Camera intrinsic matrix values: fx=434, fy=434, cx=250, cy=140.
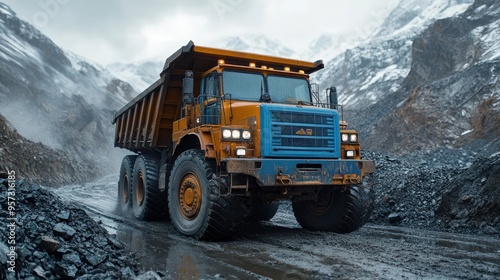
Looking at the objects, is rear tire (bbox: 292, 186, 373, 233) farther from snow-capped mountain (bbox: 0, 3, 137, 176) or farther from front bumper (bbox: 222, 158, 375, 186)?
snow-capped mountain (bbox: 0, 3, 137, 176)

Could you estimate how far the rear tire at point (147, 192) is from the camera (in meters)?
9.04

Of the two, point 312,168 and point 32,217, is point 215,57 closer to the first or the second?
point 312,168

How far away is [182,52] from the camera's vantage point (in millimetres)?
7539

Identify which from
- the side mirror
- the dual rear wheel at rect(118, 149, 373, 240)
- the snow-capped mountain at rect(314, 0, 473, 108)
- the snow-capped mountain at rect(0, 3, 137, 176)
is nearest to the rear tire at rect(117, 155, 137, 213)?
the dual rear wheel at rect(118, 149, 373, 240)

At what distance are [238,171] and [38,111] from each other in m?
31.7

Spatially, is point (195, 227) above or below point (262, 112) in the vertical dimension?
below

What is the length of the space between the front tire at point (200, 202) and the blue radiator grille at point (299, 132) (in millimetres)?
883

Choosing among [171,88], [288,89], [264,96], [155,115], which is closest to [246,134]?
[264,96]

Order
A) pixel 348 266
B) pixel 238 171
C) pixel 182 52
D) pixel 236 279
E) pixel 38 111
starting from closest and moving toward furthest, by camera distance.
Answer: pixel 236 279, pixel 348 266, pixel 238 171, pixel 182 52, pixel 38 111

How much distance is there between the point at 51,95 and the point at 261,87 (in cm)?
3638

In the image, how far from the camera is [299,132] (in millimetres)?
6477

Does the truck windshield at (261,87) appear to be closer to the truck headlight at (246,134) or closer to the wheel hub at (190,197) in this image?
the truck headlight at (246,134)

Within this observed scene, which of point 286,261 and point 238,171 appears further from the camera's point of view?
point 238,171

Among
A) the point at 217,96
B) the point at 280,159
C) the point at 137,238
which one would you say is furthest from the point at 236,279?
the point at 217,96
